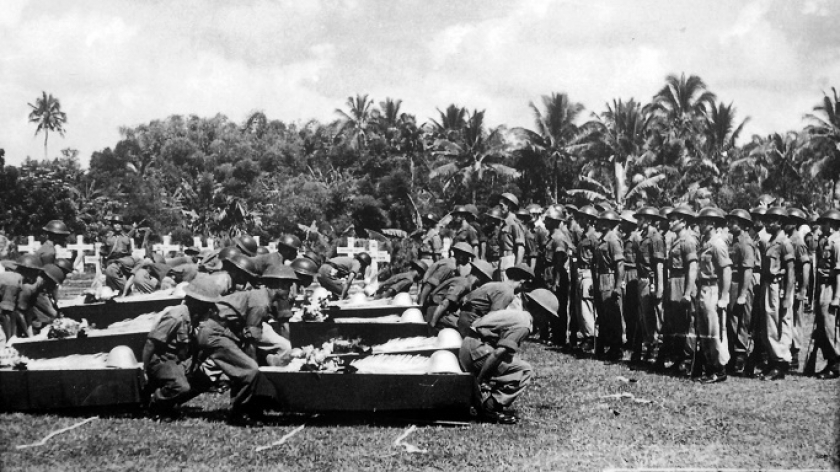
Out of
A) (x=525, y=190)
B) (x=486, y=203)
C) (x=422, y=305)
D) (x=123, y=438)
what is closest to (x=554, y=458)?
(x=123, y=438)

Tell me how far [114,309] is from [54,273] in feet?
3.48

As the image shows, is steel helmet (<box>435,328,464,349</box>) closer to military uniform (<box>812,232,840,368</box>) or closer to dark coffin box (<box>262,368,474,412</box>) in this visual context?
dark coffin box (<box>262,368,474,412</box>)

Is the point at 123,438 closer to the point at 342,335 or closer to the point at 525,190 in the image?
the point at 342,335

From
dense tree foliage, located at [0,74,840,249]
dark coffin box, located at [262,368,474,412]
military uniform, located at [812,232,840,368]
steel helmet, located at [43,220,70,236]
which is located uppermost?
dense tree foliage, located at [0,74,840,249]

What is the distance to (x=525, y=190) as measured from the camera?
3831 cm

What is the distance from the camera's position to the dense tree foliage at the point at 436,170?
33.3 m

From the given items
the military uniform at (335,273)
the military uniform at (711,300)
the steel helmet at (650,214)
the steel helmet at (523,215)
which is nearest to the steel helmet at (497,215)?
the steel helmet at (523,215)

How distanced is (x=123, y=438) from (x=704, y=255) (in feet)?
23.3

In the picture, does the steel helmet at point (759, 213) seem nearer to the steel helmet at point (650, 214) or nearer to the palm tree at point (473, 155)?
the steel helmet at point (650, 214)

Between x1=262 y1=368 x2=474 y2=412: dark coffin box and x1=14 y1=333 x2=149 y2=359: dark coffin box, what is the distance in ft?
10.3

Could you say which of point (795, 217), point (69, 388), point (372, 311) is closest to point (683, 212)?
point (795, 217)

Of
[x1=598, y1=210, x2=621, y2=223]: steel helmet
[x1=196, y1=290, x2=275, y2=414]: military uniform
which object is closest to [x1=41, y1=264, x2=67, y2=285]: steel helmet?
[x1=196, y1=290, x2=275, y2=414]: military uniform

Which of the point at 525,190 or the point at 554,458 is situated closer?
the point at 554,458

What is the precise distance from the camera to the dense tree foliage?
3334 cm
